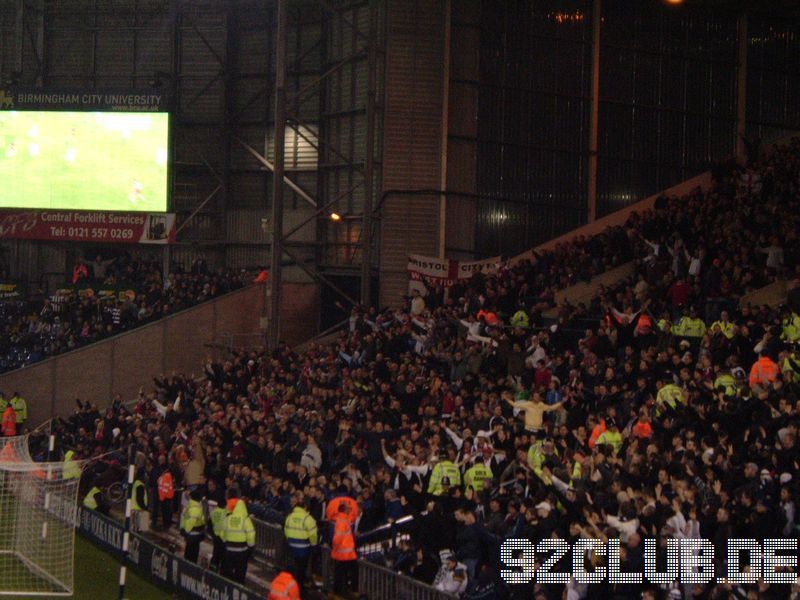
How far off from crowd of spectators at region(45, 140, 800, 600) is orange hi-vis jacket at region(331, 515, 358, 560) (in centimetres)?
60

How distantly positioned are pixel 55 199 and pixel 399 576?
26368mm

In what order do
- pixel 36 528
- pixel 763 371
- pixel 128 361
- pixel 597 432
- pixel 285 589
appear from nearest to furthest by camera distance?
pixel 285 589 < pixel 597 432 < pixel 763 371 < pixel 36 528 < pixel 128 361

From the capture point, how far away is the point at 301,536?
70.7ft

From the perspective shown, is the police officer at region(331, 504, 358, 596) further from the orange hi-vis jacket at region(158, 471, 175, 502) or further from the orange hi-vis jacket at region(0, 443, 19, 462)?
the orange hi-vis jacket at region(0, 443, 19, 462)

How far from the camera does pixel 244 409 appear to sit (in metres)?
30.9

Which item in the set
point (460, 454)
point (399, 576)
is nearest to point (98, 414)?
point (460, 454)

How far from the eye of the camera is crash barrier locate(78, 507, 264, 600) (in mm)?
19609

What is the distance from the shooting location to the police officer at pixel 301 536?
2156 cm

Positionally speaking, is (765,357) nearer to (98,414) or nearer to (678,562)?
(678,562)

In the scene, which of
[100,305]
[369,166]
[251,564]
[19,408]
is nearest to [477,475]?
[251,564]

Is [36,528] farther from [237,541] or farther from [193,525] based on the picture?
[237,541]

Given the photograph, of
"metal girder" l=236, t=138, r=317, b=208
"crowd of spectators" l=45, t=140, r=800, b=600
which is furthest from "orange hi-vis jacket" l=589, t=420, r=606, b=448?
"metal girder" l=236, t=138, r=317, b=208

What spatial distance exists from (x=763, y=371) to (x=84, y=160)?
2597 cm

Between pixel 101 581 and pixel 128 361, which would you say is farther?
pixel 128 361
